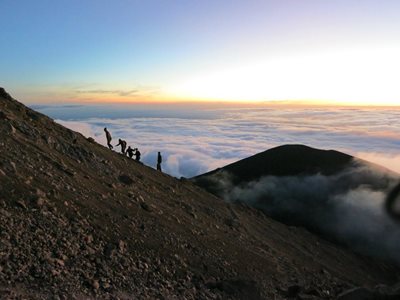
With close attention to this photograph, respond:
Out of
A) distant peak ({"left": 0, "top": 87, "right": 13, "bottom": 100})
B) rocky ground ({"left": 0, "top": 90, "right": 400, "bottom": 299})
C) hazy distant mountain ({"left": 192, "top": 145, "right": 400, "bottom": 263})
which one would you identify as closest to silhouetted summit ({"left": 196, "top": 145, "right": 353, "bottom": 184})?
hazy distant mountain ({"left": 192, "top": 145, "right": 400, "bottom": 263})

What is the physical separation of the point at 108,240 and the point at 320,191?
61967 millimetres

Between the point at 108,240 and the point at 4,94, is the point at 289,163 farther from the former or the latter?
the point at 108,240

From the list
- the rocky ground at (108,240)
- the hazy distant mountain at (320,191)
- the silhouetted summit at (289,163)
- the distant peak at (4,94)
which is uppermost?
the distant peak at (4,94)

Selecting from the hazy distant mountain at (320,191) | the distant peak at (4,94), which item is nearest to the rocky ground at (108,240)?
the distant peak at (4,94)

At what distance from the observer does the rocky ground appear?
540 inches

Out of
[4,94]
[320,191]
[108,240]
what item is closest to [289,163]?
[320,191]

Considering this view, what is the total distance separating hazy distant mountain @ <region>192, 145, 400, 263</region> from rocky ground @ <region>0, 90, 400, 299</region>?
118 feet

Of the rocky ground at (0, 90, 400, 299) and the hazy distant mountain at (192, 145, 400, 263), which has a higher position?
the rocky ground at (0, 90, 400, 299)

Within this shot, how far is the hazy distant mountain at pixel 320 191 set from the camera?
65875 millimetres

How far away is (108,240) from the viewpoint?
1722 cm

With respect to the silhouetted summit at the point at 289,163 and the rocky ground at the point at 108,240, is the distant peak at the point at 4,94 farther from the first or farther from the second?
the silhouetted summit at the point at 289,163

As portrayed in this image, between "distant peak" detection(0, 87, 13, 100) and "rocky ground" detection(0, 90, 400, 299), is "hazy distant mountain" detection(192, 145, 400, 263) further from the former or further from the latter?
"distant peak" detection(0, 87, 13, 100)

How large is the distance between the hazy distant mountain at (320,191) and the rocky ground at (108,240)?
3585cm

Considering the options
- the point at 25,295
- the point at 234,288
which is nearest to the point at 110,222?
the point at 234,288
